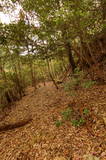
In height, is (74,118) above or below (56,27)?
below

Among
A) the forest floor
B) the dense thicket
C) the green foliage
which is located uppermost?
the dense thicket

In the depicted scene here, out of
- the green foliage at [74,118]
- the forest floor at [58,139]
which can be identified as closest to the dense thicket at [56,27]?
the green foliage at [74,118]

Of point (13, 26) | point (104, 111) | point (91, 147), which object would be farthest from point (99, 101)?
point (13, 26)

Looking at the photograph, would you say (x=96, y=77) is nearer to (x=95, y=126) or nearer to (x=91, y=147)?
(x=95, y=126)

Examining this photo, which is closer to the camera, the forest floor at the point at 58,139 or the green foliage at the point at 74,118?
the forest floor at the point at 58,139

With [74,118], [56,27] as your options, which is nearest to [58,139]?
[74,118]

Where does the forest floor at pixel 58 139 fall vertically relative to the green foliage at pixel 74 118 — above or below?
below

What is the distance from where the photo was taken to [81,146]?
11.3 feet

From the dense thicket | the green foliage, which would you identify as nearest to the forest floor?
the green foliage

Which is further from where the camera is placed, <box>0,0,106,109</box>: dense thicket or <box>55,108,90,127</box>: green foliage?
<box>55,108,90,127</box>: green foliage

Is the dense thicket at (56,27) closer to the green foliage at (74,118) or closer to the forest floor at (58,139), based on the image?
the green foliage at (74,118)

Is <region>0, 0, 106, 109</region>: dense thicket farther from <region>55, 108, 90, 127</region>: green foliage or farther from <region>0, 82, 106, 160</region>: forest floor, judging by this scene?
<region>0, 82, 106, 160</region>: forest floor

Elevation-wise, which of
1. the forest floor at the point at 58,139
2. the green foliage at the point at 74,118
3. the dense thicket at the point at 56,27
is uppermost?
the dense thicket at the point at 56,27

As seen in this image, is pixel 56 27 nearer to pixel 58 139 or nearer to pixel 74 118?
pixel 74 118
